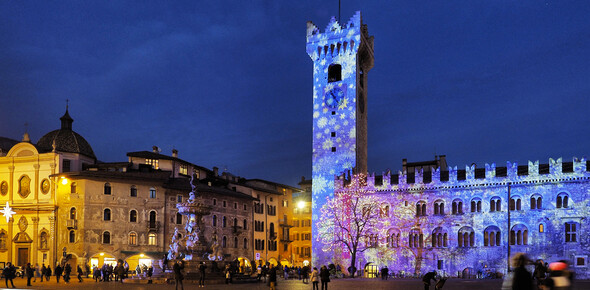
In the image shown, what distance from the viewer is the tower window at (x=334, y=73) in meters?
66.3

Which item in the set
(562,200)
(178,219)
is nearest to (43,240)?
(178,219)

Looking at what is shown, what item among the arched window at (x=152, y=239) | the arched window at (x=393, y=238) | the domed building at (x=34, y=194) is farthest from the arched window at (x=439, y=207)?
the domed building at (x=34, y=194)

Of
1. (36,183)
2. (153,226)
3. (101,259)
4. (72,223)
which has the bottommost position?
(101,259)

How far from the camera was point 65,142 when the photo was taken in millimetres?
62656

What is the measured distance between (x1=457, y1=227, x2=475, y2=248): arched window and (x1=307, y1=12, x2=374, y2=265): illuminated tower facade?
1281 centimetres

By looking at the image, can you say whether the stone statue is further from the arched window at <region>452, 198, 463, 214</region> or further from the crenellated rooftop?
the arched window at <region>452, 198, 463, 214</region>

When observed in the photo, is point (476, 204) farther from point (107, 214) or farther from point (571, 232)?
point (107, 214)

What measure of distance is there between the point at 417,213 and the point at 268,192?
83.8ft

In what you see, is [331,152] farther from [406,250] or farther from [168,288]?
[168,288]

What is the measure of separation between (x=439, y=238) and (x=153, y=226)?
90.3 feet

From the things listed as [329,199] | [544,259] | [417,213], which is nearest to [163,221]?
[329,199]

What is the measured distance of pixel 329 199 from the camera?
209 feet

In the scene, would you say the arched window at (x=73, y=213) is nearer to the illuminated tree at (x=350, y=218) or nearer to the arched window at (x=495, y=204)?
the illuminated tree at (x=350, y=218)

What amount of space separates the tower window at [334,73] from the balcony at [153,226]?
23426mm
